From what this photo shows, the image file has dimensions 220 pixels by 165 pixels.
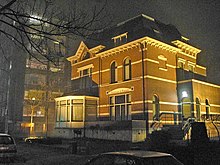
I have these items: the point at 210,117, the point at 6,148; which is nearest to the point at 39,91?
the point at 210,117

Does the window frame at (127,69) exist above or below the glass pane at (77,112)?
above

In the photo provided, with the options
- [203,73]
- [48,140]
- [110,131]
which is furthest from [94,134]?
[203,73]

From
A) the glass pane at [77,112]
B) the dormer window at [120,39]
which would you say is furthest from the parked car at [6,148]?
the dormer window at [120,39]

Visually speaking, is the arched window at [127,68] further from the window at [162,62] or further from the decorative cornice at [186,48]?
the decorative cornice at [186,48]

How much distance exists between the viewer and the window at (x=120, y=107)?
2522cm

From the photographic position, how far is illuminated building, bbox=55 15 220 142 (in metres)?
23.4

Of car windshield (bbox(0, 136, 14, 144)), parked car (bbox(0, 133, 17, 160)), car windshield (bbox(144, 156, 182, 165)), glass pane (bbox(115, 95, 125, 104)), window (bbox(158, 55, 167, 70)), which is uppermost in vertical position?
window (bbox(158, 55, 167, 70))

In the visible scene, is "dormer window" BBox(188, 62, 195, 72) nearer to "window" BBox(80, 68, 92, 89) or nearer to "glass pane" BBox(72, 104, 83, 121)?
"window" BBox(80, 68, 92, 89)

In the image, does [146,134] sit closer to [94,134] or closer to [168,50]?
[94,134]

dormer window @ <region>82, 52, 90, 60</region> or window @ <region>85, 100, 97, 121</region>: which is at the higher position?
dormer window @ <region>82, 52, 90, 60</region>

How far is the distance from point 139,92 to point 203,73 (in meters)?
13.8

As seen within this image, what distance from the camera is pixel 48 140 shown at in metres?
22.1

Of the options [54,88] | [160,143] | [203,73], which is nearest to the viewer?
[160,143]

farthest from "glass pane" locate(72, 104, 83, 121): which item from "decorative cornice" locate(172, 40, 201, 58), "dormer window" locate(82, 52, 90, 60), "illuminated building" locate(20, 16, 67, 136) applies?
"illuminated building" locate(20, 16, 67, 136)
